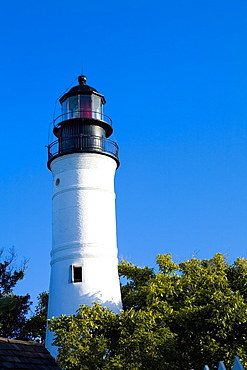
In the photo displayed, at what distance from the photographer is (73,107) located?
943 inches

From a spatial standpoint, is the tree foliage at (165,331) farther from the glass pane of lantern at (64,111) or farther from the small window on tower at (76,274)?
the glass pane of lantern at (64,111)

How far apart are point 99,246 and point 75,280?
5.76 ft

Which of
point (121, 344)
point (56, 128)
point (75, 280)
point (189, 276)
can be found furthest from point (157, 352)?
point (56, 128)

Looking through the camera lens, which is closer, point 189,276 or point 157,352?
point 157,352

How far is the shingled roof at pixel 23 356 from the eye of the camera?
8141 millimetres

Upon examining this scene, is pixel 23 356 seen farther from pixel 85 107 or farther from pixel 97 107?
pixel 97 107

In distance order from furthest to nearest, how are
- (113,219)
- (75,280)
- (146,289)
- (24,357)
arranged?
(113,219), (75,280), (146,289), (24,357)

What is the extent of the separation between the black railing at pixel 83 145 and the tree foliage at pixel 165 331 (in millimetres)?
7008

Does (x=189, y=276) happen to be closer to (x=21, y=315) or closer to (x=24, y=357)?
(x=21, y=315)

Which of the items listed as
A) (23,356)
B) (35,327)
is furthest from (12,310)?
(23,356)

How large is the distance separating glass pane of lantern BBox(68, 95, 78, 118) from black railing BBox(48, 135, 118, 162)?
113 cm

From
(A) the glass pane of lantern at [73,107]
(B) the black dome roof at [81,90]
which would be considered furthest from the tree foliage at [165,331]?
(B) the black dome roof at [81,90]

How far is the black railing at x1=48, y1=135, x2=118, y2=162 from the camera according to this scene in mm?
23094

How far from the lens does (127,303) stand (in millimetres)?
23125
